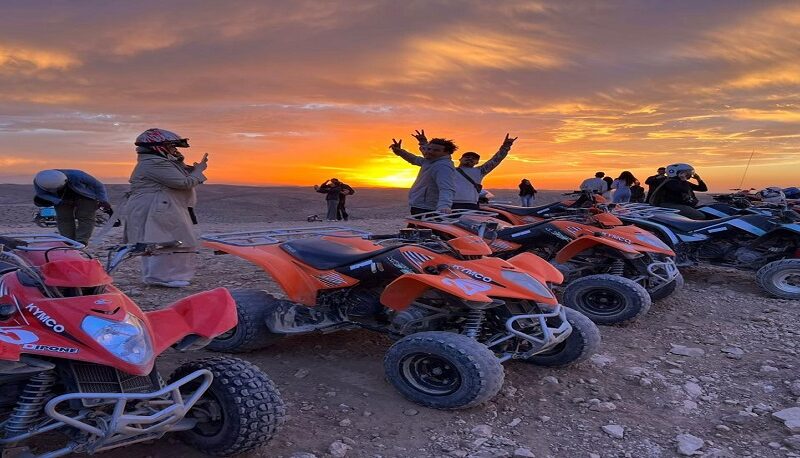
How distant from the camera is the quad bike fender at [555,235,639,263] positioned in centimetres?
636

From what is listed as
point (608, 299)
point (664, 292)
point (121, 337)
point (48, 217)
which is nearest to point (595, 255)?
point (664, 292)

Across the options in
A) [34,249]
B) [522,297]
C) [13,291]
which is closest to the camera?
[13,291]

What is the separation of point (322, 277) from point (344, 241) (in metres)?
0.52

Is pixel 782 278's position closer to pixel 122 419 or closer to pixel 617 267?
pixel 617 267

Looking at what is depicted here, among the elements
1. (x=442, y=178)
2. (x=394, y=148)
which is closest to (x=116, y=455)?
(x=442, y=178)

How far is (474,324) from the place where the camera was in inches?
161

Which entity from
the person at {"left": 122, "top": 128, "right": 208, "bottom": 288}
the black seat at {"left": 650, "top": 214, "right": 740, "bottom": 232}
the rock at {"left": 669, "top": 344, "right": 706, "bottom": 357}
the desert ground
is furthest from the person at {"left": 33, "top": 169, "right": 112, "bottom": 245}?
the black seat at {"left": 650, "top": 214, "right": 740, "bottom": 232}

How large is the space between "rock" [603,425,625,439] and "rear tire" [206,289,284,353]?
2395 millimetres

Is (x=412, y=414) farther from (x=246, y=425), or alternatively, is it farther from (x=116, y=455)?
(x=116, y=455)

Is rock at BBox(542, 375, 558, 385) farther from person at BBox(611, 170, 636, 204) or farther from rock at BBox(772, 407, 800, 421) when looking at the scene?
person at BBox(611, 170, 636, 204)

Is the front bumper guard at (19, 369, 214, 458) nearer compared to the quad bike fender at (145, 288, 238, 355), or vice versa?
the front bumper guard at (19, 369, 214, 458)

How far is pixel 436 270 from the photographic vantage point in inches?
165

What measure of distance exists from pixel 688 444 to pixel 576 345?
3.60ft

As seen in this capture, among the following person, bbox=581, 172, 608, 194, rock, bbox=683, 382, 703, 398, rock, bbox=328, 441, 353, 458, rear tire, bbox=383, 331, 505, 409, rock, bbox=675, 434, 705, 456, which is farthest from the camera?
person, bbox=581, 172, 608, 194
